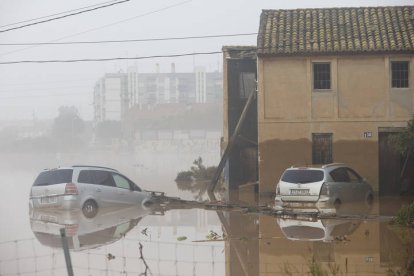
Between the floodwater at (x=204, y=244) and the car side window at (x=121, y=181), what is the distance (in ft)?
3.49

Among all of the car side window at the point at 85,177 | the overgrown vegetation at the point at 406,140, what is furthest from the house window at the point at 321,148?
the car side window at the point at 85,177

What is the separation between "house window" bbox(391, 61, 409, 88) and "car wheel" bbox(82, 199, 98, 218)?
13.6 m

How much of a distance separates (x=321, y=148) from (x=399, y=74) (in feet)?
14.6

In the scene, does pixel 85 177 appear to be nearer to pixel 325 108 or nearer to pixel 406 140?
pixel 325 108

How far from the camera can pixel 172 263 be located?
13398 millimetres

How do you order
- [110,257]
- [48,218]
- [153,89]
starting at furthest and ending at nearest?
[153,89], [48,218], [110,257]

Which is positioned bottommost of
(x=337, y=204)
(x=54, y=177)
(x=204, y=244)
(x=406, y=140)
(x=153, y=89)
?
(x=204, y=244)

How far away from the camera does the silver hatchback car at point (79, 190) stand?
895 inches

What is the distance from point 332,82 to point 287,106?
6.88 ft

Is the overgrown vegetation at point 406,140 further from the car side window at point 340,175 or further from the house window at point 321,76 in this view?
the house window at point 321,76

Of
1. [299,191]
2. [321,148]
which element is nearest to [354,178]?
[321,148]

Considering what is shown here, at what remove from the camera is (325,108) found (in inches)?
1168

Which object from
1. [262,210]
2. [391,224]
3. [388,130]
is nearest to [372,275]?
[391,224]

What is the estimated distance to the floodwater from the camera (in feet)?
41.0
